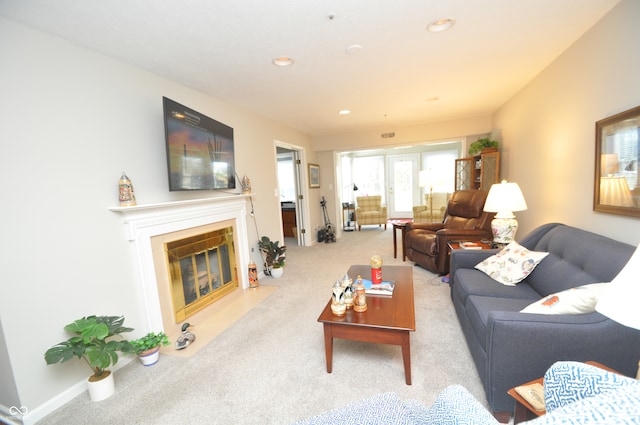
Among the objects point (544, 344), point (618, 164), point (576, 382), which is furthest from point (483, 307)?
point (618, 164)

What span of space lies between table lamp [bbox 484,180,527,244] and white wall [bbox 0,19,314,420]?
318 centimetres

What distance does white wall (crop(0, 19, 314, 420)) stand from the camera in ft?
4.81

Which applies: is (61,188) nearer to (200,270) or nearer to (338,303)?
(200,270)

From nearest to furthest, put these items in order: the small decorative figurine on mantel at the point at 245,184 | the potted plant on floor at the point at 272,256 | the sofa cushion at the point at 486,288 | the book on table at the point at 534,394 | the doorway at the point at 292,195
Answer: the book on table at the point at 534,394, the sofa cushion at the point at 486,288, the small decorative figurine on mantel at the point at 245,184, the potted plant on floor at the point at 272,256, the doorway at the point at 292,195

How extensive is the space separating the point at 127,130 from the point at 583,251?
3.36m

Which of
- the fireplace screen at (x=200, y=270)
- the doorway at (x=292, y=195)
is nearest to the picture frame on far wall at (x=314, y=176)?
the doorway at (x=292, y=195)

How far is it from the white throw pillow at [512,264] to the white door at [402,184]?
621cm

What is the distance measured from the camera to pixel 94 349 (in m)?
1.55

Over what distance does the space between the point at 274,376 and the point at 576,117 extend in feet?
10.2

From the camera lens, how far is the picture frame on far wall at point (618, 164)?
1558mm

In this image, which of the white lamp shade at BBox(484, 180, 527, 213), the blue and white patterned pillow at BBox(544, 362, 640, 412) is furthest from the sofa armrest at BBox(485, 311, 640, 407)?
the white lamp shade at BBox(484, 180, 527, 213)

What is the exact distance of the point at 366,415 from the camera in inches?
30.2

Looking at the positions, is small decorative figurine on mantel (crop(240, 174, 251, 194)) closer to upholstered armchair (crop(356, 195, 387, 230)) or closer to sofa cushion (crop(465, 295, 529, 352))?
sofa cushion (crop(465, 295, 529, 352))

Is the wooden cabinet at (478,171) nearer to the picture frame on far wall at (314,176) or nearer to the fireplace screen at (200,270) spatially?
the picture frame on far wall at (314,176)
